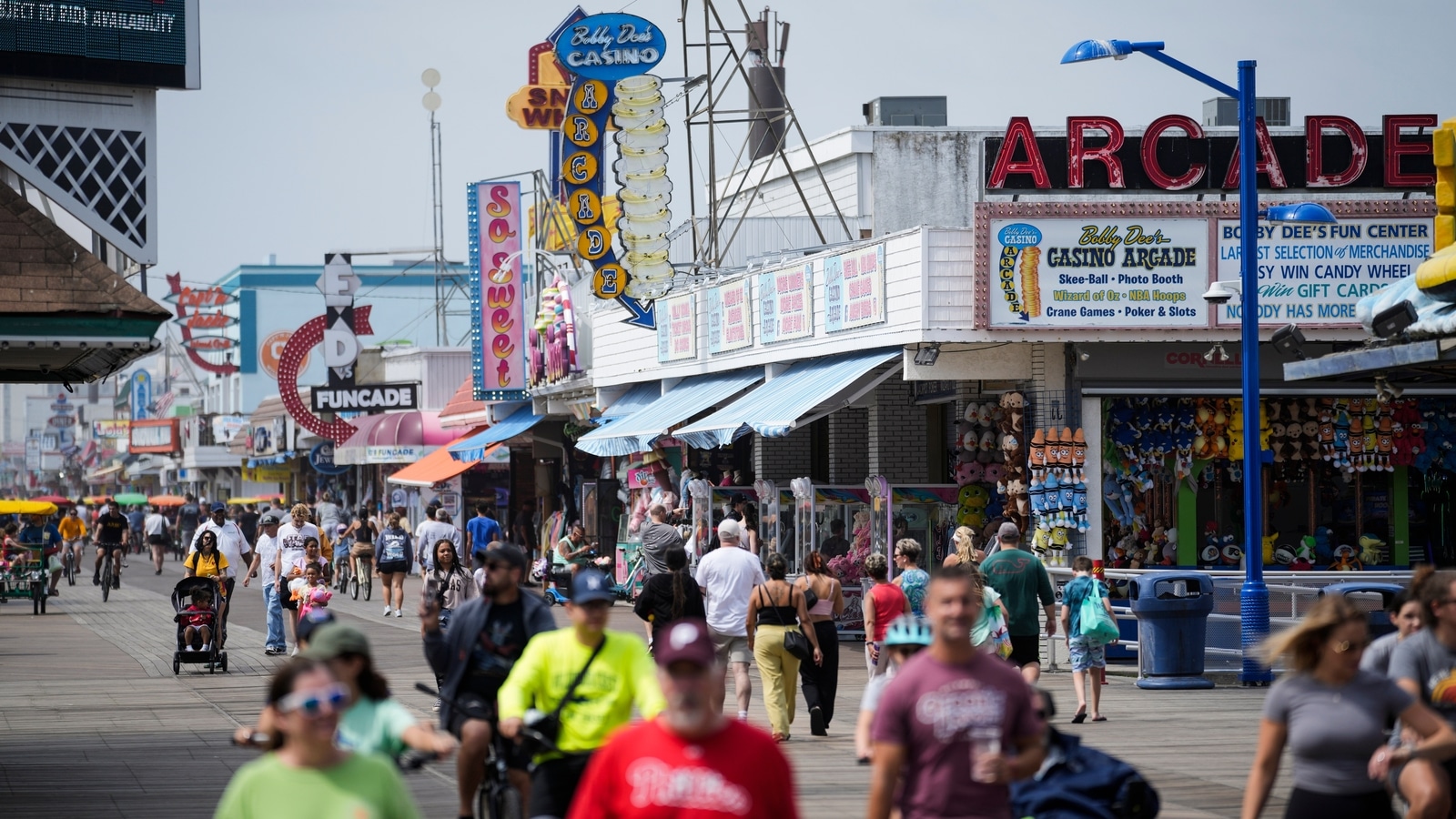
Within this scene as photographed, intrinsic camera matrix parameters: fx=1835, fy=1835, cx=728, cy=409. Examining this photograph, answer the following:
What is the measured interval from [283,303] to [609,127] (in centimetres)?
7038

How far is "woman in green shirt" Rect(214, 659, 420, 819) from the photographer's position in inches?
205

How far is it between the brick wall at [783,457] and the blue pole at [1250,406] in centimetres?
1126

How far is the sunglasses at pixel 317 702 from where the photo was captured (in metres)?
5.23

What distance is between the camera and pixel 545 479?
41.1 metres

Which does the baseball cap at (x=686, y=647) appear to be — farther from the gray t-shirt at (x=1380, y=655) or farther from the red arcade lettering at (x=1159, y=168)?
the red arcade lettering at (x=1159, y=168)

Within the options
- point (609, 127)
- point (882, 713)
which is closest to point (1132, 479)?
point (609, 127)

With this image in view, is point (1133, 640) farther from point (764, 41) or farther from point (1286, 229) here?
point (764, 41)

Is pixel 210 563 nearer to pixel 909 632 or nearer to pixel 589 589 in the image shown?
pixel 589 589

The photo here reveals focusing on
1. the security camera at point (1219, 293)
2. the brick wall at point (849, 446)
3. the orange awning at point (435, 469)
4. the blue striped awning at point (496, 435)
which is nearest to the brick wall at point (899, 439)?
the brick wall at point (849, 446)

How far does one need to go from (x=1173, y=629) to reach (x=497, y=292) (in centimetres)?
2205

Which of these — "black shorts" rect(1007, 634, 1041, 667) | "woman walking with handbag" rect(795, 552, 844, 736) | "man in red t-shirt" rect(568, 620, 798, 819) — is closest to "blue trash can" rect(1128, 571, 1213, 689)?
"black shorts" rect(1007, 634, 1041, 667)

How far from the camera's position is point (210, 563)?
20.5 meters

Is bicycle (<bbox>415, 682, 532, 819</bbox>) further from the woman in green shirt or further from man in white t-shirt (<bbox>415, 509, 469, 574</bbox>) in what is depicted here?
man in white t-shirt (<bbox>415, 509, 469, 574</bbox>)

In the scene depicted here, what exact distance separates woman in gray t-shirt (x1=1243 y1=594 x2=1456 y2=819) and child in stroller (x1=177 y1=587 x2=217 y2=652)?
15.0m
